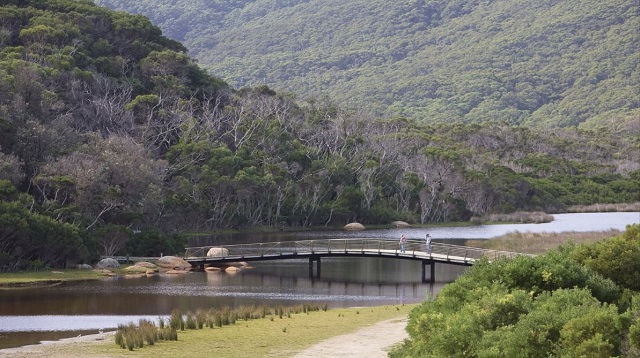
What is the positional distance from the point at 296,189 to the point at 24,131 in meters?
39.9

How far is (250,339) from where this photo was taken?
1130 inches

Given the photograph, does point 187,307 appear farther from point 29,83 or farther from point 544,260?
→ point 29,83

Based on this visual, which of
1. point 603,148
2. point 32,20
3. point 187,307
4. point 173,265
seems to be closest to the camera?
point 187,307

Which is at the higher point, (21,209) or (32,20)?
(32,20)

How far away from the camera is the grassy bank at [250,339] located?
1045 inches

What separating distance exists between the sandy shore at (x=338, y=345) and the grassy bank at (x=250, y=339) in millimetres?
131

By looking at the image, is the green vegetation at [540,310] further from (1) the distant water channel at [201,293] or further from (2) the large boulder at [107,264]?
(2) the large boulder at [107,264]

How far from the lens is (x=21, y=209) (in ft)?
166

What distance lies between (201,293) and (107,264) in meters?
11.1

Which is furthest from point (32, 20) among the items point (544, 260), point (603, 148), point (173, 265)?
point (603, 148)

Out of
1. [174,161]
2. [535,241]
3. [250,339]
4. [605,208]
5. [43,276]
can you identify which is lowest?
[250,339]

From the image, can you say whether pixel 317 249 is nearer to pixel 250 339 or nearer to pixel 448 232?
pixel 250 339

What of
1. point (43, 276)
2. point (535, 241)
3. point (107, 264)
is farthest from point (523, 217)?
point (43, 276)

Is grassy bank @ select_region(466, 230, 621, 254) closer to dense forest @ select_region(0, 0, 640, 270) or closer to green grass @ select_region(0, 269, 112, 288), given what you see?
dense forest @ select_region(0, 0, 640, 270)
